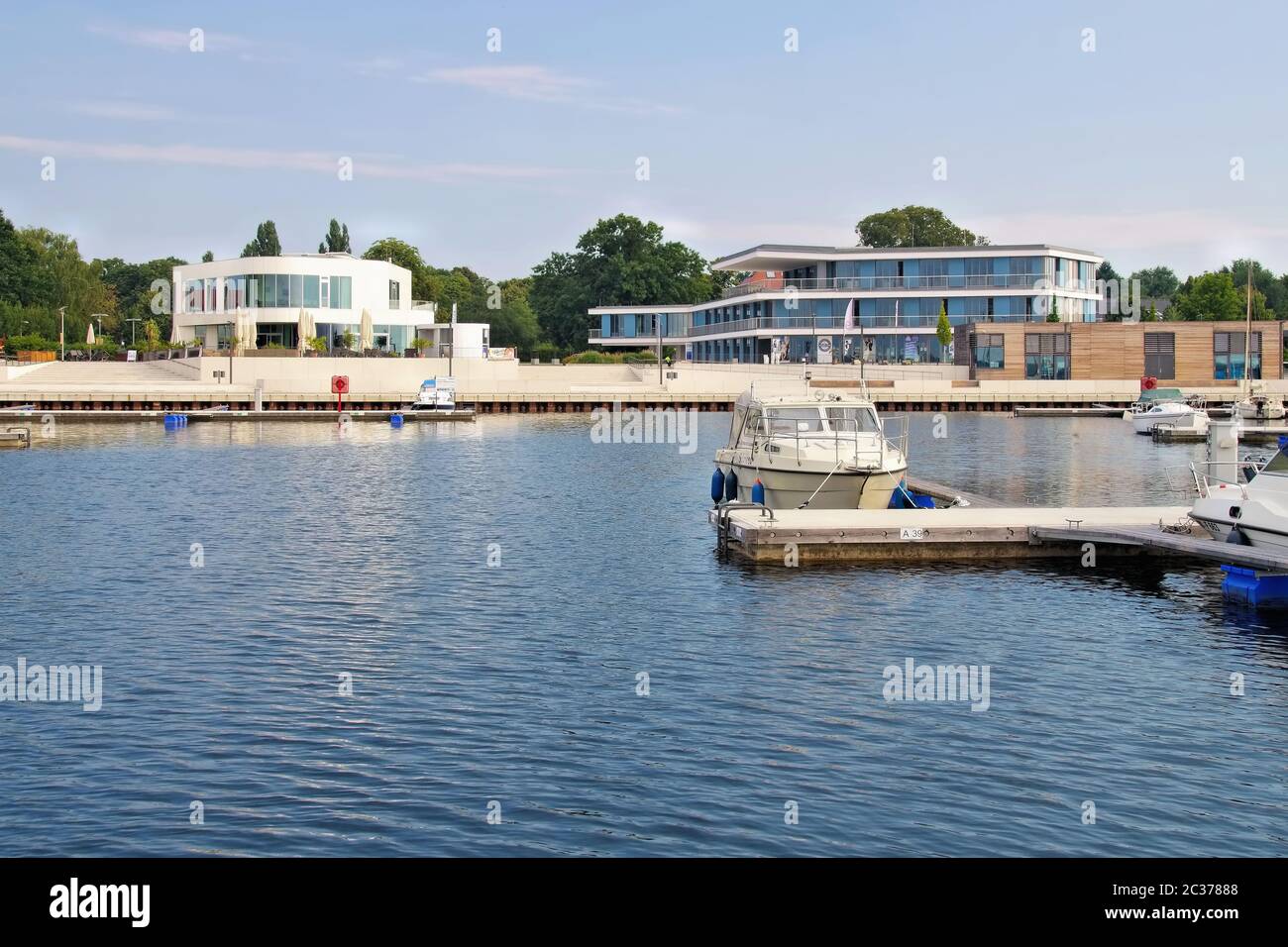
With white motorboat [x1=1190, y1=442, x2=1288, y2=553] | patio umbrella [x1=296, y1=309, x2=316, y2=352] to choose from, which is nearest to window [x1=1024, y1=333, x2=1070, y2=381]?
patio umbrella [x1=296, y1=309, x2=316, y2=352]

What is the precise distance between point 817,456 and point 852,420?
278 centimetres

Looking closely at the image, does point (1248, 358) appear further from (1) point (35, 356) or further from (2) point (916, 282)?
(1) point (35, 356)

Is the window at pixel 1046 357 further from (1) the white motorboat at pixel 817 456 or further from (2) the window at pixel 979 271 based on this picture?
(1) the white motorboat at pixel 817 456

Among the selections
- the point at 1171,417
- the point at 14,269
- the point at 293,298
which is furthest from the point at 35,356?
the point at 1171,417

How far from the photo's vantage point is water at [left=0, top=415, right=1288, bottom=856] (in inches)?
615

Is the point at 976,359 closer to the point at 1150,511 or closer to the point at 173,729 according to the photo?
the point at 1150,511

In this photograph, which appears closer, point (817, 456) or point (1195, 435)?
point (817, 456)

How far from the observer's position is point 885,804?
16.2 m

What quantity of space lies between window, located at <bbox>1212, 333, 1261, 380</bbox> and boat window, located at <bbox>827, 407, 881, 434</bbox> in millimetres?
92515

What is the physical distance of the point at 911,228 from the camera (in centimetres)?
19138

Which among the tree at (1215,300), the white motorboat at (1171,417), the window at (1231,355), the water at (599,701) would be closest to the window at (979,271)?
the window at (1231,355)

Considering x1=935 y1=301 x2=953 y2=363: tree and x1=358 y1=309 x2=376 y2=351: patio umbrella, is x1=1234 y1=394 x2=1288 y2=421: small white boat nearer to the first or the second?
x1=935 y1=301 x2=953 y2=363: tree
